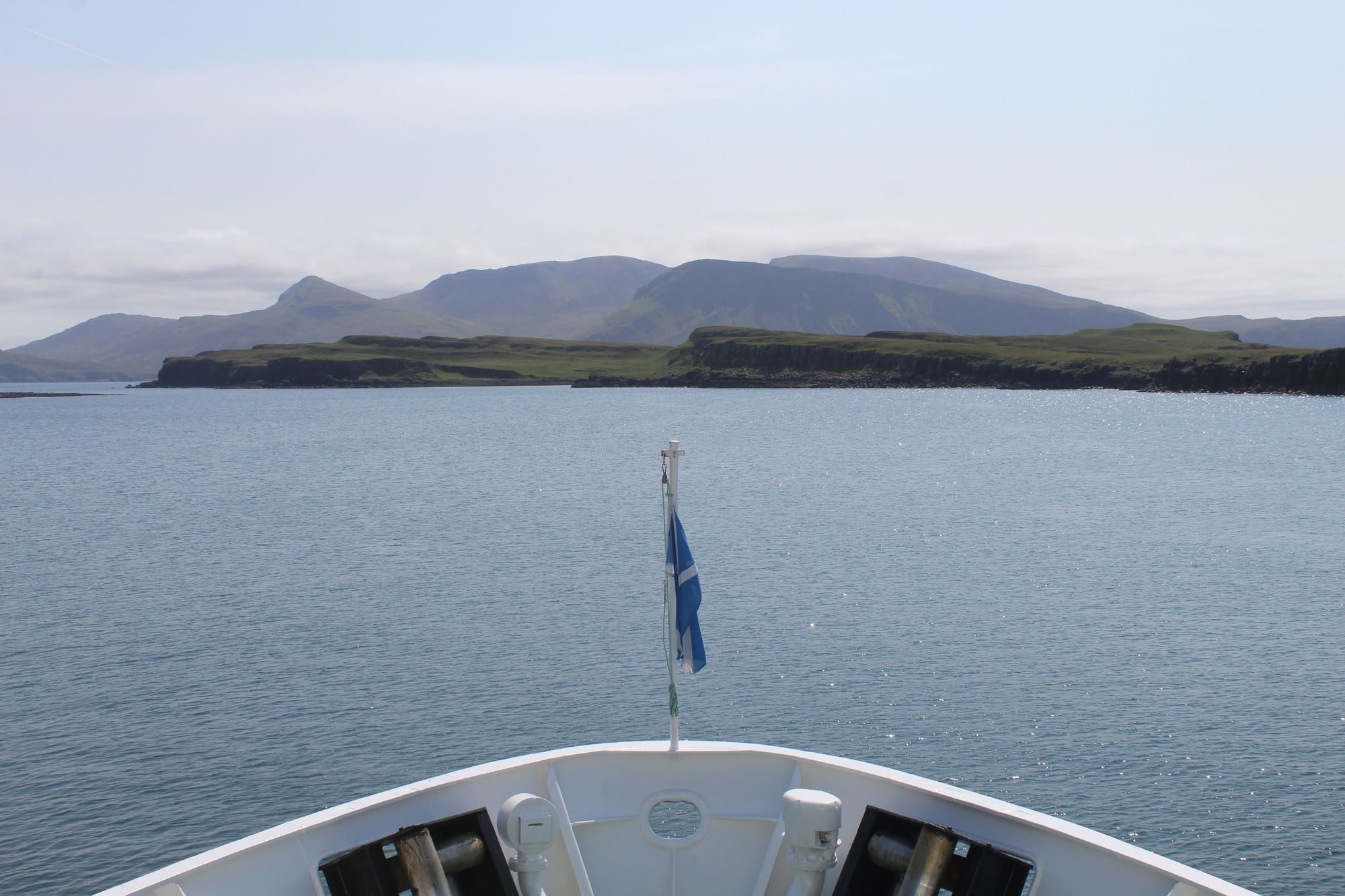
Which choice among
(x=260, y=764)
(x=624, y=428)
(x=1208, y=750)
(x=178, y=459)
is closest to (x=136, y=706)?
(x=260, y=764)

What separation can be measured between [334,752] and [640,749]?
45.0 feet

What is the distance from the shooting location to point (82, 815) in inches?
770

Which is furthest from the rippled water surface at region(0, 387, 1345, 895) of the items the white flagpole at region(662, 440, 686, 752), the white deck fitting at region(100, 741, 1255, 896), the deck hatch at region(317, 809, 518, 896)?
the white flagpole at region(662, 440, 686, 752)

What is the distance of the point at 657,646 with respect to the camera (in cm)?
3017

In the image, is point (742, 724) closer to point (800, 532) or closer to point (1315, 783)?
point (1315, 783)

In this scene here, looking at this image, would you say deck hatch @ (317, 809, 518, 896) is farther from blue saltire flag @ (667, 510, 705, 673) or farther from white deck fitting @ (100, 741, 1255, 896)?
blue saltire flag @ (667, 510, 705, 673)

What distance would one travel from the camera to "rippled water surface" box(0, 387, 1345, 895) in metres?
20.5

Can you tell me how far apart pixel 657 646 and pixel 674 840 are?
19.5m

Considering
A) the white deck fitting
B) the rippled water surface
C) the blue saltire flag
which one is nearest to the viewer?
the white deck fitting

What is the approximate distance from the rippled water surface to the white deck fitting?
10.4 m

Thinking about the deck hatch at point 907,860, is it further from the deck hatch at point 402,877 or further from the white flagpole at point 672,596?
the deck hatch at point 402,877

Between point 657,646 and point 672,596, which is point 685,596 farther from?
point 657,646

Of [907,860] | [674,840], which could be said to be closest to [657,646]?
[674,840]

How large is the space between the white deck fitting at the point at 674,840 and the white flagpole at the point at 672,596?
0.32 meters
